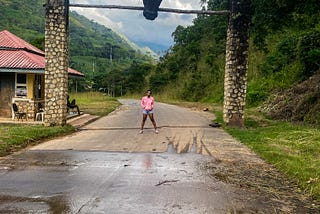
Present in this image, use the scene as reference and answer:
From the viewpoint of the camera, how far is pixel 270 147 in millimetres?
11672

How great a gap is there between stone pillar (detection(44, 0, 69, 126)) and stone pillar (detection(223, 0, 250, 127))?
7019mm

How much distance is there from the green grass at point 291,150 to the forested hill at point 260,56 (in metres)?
3.09

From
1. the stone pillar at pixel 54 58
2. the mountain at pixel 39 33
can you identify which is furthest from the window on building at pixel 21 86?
the mountain at pixel 39 33

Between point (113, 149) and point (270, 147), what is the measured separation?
4.56m

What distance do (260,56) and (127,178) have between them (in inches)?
1301

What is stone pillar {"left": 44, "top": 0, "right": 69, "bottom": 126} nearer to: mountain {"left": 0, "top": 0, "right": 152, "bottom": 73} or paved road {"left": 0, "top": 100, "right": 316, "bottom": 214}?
paved road {"left": 0, "top": 100, "right": 316, "bottom": 214}

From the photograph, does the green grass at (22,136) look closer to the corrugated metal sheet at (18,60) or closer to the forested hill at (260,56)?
the corrugated metal sheet at (18,60)

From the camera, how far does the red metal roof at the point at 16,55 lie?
18375 millimetres

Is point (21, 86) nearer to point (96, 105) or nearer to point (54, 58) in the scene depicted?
point (54, 58)

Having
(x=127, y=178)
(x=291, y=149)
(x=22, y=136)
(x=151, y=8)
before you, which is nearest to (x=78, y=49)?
(x=151, y=8)

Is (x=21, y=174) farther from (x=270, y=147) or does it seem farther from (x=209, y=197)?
(x=270, y=147)

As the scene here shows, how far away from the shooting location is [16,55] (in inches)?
781

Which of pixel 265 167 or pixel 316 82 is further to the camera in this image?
pixel 316 82

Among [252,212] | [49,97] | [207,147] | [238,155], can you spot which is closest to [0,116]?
[49,97]
